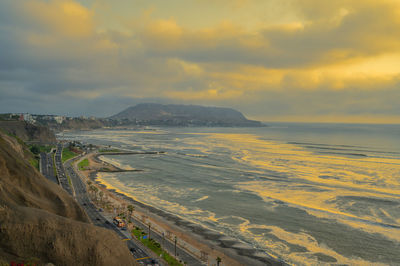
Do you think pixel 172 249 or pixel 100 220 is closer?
pixel 172 249

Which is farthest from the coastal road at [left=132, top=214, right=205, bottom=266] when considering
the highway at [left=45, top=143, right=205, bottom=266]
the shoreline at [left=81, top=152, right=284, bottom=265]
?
the shoreline at [left=81, top=152, right=284, bottom=265]

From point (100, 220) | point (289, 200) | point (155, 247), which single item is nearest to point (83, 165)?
point (100, 220)

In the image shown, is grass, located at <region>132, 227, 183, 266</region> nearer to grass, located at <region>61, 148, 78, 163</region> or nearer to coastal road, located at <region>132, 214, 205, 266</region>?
coastal road, located at <region>132, 214, 205, 266</region>

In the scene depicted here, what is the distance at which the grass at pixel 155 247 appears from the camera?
47.0 m

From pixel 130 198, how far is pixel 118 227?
29.0 m

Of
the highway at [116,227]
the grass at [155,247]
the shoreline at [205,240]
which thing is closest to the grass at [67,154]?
the highway at [116,227]

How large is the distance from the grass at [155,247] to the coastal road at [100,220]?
1615 millimetres

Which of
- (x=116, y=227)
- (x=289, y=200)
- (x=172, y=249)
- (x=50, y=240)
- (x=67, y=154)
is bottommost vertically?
(x=172, y=249)

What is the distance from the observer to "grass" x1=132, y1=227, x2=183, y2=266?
47.0 meters

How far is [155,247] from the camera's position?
51656 millimetres

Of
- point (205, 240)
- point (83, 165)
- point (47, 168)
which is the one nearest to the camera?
point (205, 240)

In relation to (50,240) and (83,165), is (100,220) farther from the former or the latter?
(83,165)

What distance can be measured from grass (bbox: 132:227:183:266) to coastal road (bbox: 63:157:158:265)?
1.62 m

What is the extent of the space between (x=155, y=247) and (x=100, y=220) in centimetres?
1878
